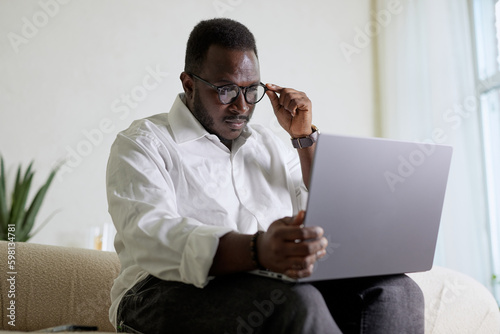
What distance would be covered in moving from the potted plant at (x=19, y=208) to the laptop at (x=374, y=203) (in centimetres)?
211

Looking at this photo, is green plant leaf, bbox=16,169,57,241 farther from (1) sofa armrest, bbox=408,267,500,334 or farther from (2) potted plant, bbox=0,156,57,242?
(1) sofa armrest, bbox=408,267,500,334

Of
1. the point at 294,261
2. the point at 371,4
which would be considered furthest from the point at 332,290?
the point at 371,4

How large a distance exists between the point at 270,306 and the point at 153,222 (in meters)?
0.29

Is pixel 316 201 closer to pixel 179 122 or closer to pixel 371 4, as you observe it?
pixel 179 122

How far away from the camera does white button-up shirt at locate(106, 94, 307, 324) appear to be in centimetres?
95

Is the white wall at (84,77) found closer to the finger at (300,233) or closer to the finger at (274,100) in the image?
the finger at (274,100)

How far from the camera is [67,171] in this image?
2.90m

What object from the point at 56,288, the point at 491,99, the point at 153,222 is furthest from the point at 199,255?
the point at 491,99

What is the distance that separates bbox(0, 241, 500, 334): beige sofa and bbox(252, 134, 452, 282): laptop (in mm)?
610

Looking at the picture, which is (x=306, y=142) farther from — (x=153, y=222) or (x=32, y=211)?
(x=32, y=211)

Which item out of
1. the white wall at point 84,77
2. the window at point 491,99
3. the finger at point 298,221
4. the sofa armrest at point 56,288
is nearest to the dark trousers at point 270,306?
the finger at point 298,221

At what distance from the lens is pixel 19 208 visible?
268 cm

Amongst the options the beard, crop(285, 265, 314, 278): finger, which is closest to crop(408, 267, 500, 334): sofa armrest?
the beard

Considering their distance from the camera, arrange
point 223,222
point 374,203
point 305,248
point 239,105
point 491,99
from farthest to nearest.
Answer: point 491,99 → point 239,105 → point 223,222 → point 374,203 → point 305,248
